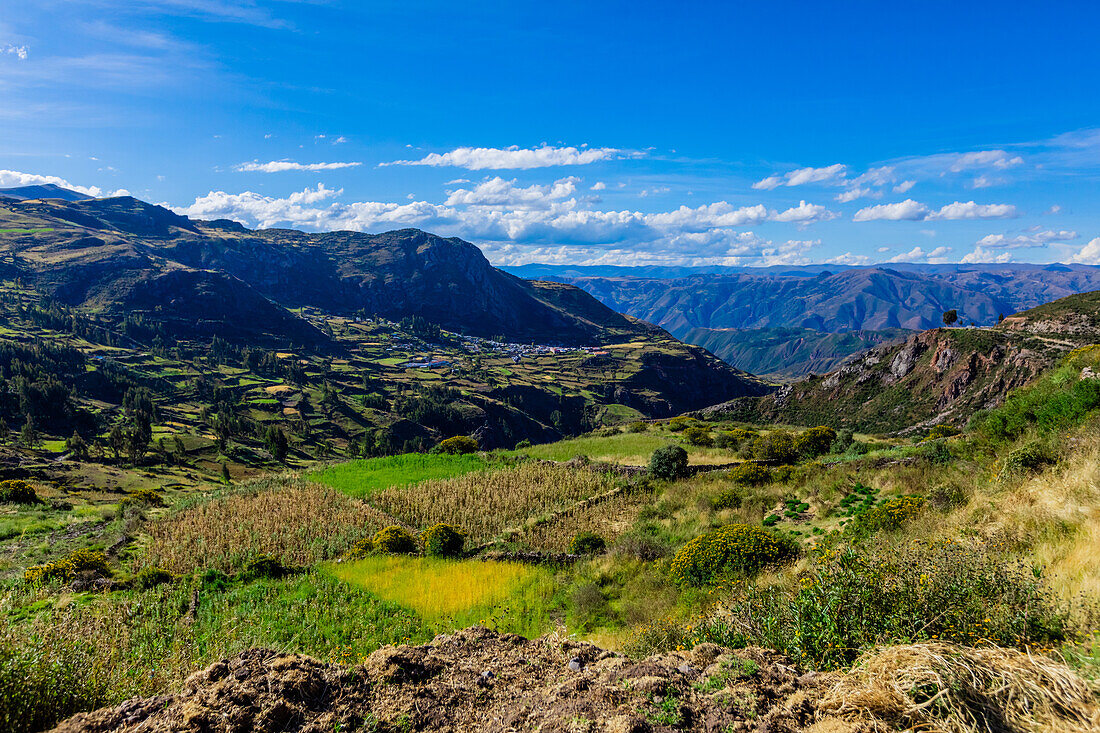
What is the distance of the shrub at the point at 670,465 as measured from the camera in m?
24.0

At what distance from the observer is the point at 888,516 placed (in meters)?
11.7

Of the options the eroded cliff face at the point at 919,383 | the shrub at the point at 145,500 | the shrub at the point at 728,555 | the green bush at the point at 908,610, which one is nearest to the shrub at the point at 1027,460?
the shrub at the point at 728,555

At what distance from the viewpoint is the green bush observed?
5211 millimetres

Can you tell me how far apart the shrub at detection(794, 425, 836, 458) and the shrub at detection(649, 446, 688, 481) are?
8.46 meters

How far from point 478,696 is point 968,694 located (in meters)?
4.66

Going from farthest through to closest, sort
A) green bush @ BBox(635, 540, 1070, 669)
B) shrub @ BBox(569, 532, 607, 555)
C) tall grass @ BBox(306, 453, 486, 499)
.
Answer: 1. tall grass @ BBox(306, 453, 486, 499)
2. shrub @ BBox(569, 532, 607, 555)
3. green bush @ BBox(635, 540, 1070, 669)

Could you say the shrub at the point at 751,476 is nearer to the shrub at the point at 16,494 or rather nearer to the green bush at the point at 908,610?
the green bush at the point at 908,610

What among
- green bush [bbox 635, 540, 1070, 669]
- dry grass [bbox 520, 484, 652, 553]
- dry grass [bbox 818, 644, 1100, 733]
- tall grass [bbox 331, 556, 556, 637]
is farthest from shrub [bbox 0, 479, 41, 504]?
dry grass [bbox 818, 644, 1100, 733]

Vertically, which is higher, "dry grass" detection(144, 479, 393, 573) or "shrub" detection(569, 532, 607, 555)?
"shrub" detection(569, 532, 607, 555)

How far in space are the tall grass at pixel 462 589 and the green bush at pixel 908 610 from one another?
5.79m

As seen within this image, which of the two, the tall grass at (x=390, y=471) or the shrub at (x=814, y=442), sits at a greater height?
the shrub at (x=814, y=442)

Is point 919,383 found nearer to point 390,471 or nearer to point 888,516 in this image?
point 888,516

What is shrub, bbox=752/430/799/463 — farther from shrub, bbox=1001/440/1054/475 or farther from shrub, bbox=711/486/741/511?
shrub, bbox=1001/440/1054/475

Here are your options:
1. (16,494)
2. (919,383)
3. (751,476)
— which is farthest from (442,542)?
(919,383)
